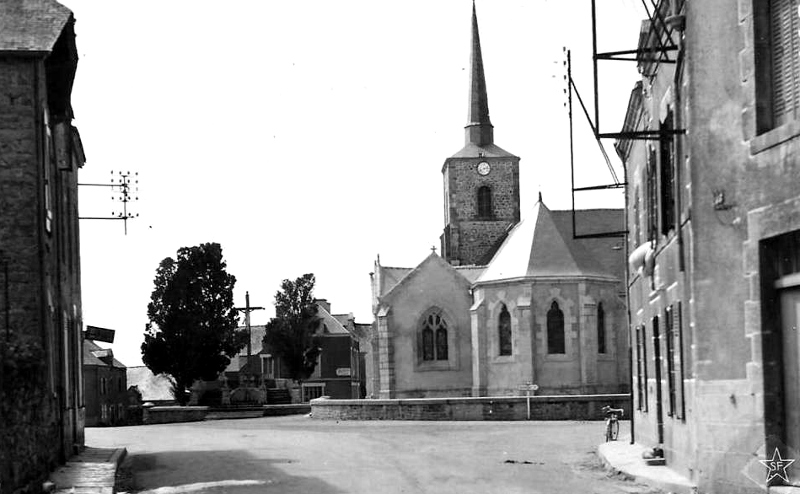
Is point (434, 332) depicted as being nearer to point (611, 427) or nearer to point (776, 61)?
point (611, 427)

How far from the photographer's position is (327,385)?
80312 mm

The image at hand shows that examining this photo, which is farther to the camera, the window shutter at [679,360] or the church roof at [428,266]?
the church roof at [428,266]

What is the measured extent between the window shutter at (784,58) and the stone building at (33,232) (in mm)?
9255

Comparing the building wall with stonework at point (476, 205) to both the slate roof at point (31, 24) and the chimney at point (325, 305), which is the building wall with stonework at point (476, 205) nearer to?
the chimney at point (325, 305)

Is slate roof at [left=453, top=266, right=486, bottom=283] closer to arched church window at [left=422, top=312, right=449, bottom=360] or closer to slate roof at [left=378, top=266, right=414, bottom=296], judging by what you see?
slate roof at [left=378, top=266, right=414, bottom=296]

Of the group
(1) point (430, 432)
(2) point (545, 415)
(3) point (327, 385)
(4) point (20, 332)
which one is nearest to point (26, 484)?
(4) point (20, 332)

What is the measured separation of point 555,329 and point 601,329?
2192 millimetres

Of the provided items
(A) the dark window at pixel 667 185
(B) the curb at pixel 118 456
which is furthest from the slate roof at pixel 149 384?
(A) the dark window at pixel 667 185

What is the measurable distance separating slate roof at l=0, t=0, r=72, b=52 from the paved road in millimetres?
7197

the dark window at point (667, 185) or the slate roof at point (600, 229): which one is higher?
the slate roof at point (600, 229)

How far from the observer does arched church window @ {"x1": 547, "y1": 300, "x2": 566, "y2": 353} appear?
4922 cm

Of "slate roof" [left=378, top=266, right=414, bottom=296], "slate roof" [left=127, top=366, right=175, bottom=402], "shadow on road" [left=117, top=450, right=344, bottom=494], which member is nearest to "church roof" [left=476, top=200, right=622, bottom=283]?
"slate roof" [left=378, top=266, right=414, bottom=296]

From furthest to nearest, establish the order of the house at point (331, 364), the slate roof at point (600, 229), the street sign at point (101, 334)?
1. the house at point (331, 364)
2. the slate roof at point (600, 229)
3. the street sign at point (101, 334)

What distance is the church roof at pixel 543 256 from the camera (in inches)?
1960
